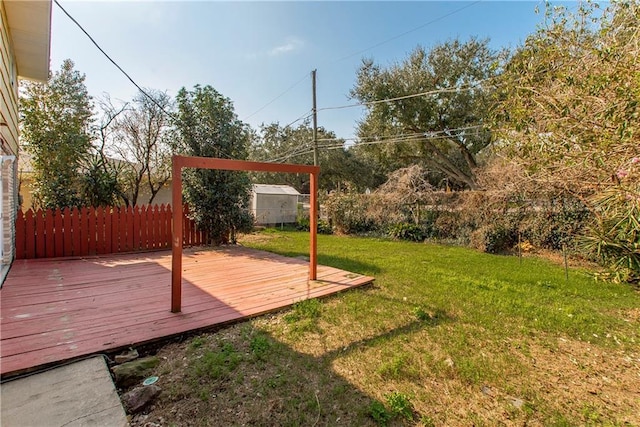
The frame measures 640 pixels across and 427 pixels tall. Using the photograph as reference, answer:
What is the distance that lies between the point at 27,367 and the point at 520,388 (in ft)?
12.3

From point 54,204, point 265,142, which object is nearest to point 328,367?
point 54,204

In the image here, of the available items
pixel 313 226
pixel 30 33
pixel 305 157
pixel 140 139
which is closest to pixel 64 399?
pixel 313 226

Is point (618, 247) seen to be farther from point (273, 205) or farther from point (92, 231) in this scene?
point (273, 205)

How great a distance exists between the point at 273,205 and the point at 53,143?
887 centimetres

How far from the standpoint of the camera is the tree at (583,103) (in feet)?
7.27

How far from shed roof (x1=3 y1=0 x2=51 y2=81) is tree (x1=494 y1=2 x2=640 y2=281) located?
714 cm

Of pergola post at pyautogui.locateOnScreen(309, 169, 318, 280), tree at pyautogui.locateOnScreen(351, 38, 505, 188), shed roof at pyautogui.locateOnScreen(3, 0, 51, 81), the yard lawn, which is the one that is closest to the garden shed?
tree at pyautogui.locateOnScreen(351, 38, 505, 188)

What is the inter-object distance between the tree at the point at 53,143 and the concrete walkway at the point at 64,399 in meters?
6.81

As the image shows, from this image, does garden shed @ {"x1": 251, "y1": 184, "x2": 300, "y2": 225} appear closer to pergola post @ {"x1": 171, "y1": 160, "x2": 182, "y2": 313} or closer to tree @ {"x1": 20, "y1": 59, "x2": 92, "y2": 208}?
tree @ {"x1": 20, "y1": 59, "x2": 92, "y2": 208}

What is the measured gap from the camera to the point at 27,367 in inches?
85.5

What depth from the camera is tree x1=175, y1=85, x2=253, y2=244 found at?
752 cm

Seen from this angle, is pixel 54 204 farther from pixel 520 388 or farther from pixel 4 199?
pixel 520 388

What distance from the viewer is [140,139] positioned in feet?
34.8

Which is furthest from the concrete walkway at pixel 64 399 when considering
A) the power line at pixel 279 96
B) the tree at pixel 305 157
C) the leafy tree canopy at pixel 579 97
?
the tree at pixel 305 157
